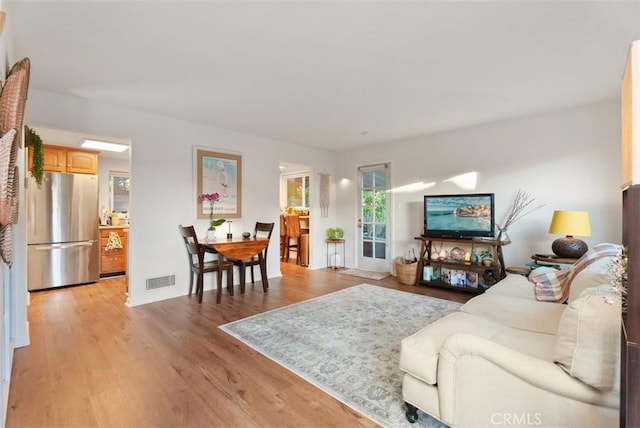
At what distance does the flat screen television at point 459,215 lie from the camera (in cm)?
393

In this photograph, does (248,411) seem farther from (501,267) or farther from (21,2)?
(501,267)

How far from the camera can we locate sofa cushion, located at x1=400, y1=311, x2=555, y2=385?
144cm

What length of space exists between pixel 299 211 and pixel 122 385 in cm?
511

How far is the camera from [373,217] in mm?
5523

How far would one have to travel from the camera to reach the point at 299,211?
6.84 metres

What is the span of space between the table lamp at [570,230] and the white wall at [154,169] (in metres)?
3.93

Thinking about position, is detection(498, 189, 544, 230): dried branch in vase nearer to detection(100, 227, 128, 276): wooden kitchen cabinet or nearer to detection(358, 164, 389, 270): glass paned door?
detection(358, 164, 389, 270): glass paned door

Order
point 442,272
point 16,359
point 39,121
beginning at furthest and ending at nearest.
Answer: point 442,272 → point 39,121 → point 16,359

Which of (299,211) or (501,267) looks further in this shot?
(299,211)

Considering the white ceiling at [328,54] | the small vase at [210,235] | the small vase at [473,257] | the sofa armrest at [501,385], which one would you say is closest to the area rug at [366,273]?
the small vase at [473,257]

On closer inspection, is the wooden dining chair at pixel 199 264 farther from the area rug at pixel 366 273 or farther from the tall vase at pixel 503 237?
the tall vase at pixel 503 237

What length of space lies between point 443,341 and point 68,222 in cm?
520

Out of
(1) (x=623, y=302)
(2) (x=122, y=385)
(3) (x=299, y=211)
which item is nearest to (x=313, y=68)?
(1) (x=623, y=302)

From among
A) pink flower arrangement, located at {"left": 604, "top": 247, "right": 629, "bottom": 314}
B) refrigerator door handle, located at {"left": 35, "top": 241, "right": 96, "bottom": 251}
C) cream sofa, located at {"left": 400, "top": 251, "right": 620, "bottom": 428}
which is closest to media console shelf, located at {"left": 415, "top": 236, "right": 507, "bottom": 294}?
cream sofa, located at {"left": 400, "top": 251, "right": 620, "bottom": 428}
